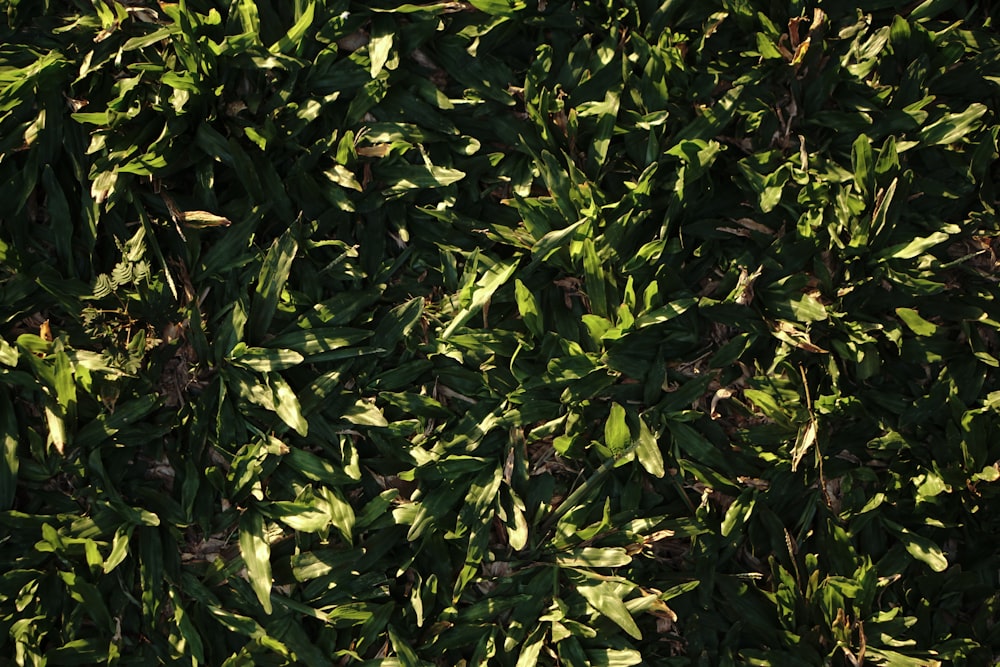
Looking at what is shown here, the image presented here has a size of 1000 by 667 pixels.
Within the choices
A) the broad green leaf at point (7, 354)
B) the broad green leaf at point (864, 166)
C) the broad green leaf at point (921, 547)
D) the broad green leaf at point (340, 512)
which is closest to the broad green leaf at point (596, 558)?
the broad green leaf at point (340, 512)

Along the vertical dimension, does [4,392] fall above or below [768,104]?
below

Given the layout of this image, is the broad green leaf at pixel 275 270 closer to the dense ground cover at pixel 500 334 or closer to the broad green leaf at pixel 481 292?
the dense ground cover at pixel 500 334

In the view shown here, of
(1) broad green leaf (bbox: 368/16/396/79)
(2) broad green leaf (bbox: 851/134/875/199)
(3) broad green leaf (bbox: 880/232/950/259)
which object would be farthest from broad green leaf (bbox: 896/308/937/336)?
(1) broad green leaf (bbox: 368/16/396/79)

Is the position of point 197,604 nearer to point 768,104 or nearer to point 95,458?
point 95,458

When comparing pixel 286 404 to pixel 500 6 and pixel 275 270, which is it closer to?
pixel 275 270

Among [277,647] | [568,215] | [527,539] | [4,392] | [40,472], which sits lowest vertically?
[277,647]

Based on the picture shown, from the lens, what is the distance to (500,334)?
7.29ft

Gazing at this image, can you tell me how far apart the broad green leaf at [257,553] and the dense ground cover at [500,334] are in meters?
0.01

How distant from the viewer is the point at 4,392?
2.22 meters

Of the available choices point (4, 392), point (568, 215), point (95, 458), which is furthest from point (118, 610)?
point (568, 215)

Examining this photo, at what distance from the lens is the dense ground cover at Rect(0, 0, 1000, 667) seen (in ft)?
7.24

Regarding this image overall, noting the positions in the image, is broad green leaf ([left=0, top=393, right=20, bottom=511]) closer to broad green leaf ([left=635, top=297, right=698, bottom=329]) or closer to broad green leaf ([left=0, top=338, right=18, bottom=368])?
broad green leaf ([left=0, top=338, right=18, bottom=368])

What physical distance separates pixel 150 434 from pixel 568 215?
3.58ft

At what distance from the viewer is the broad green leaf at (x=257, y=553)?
7.05ft
